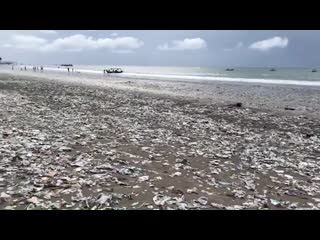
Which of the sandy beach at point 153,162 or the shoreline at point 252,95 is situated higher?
the shoreline at point 252,95

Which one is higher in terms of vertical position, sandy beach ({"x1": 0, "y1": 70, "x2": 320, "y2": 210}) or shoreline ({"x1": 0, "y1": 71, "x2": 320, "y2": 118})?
shoreline ({"x1": 0, "y1": 71, "x2": 320, "y2": 118})

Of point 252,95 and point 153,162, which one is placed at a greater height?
point 252,95

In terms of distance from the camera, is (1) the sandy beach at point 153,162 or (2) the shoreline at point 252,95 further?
(2) the shoreline at point 252,95

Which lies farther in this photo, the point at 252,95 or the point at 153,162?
the point at 252,95

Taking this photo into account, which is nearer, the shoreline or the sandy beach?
the sandy beach
